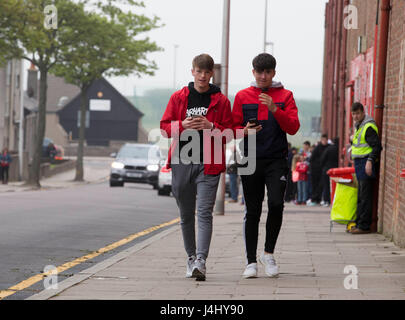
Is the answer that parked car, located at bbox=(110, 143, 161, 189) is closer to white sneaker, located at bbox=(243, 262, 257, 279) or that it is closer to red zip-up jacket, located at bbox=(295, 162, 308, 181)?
red zip-up jacket, located at bbox=(295, 162, 308, 181)

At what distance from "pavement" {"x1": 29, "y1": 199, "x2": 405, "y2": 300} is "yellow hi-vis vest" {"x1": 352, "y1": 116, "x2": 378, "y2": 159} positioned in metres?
1.12

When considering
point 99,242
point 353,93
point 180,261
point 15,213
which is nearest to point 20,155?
point 353,93

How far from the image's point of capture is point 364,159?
41.7ft

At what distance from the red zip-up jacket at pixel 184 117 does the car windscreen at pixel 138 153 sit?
84.8 feet

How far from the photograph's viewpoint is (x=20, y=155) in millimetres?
46094

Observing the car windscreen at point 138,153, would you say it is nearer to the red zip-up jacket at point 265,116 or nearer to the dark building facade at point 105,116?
the red zip-up jacket at point 265,116

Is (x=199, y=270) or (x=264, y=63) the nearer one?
(x=199, y=270)

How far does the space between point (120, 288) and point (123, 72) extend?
149 feet

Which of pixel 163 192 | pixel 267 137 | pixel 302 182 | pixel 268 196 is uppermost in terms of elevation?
pixel 267 137

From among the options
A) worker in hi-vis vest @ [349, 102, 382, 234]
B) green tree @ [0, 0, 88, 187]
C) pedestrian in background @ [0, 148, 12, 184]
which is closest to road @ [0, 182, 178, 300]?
worker in hi-vis vest @ [349, 102, 382, 234]

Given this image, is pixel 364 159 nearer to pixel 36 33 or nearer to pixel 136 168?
pixel 136 168

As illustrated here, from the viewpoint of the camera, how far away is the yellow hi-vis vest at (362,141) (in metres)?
12.5

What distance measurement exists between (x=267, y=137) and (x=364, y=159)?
5050 mm

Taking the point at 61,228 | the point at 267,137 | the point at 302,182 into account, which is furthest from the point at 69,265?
the point at 302,182
